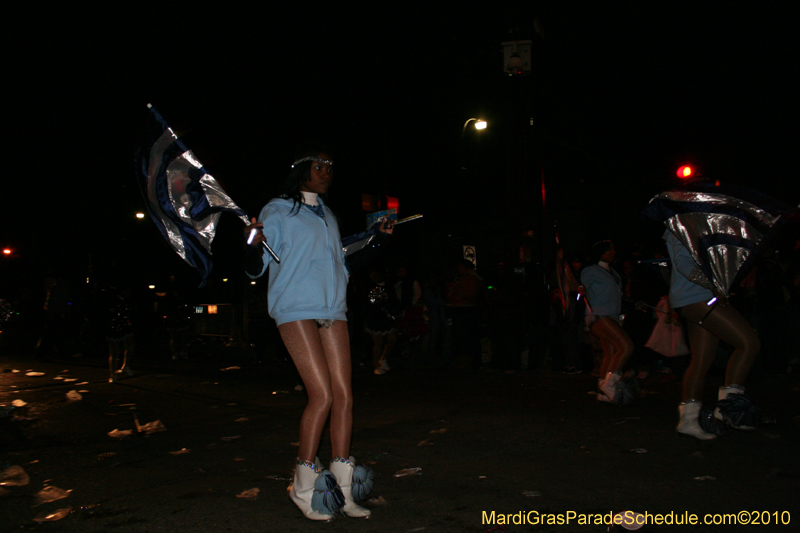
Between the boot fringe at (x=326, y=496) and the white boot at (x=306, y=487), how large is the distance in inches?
0.8

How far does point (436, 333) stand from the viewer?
11547 mm

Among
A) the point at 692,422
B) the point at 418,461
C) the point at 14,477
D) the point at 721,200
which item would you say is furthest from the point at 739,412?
the point at 14,477

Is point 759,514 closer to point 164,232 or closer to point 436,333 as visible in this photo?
point 164,232

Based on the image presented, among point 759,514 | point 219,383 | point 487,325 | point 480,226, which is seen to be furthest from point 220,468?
point 480,226

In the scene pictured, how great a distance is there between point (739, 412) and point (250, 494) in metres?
3.72

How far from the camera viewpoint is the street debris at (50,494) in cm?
368

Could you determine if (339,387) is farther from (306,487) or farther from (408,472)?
(408,472)

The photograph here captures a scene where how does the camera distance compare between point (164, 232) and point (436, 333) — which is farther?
point (436, 333)

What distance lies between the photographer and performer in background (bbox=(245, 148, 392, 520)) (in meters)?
3.22

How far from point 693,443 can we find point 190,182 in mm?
4093

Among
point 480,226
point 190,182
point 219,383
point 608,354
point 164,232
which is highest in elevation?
point 480,226

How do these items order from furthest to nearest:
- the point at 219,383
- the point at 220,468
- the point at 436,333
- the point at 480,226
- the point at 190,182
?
1. the point at 480,226
2. the point at 436,333
3. the point at 219,383
4. the point at 220,468
5. the point at 190,182

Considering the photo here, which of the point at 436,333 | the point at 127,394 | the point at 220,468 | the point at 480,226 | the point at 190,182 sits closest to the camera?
the point at 190,182

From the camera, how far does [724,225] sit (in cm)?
497
